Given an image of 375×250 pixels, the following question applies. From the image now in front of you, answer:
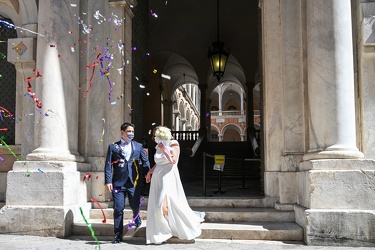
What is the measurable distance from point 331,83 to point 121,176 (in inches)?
138

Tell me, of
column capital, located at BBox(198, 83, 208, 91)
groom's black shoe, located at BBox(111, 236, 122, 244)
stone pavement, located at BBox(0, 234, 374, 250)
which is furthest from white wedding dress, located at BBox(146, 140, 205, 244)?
column capital, located at BBox(198, 83, 208, 91)

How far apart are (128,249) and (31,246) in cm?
142

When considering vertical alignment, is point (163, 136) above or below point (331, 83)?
below

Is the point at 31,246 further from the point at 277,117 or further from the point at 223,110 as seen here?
the point at 223,110

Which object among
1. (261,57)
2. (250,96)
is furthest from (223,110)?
(261,57)

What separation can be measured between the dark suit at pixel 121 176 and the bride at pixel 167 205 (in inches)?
15.0

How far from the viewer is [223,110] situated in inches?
2234

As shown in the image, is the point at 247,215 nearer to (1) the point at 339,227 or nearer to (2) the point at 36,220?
(1) the point at 339,227

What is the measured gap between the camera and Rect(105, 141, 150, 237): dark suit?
5.98 metres

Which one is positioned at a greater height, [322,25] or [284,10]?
[284,10]

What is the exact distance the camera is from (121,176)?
20.1 ft

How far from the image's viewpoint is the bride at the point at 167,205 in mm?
5867

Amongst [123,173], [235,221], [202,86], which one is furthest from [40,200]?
[202,86]

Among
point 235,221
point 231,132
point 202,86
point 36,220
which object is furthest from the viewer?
point 231,132
